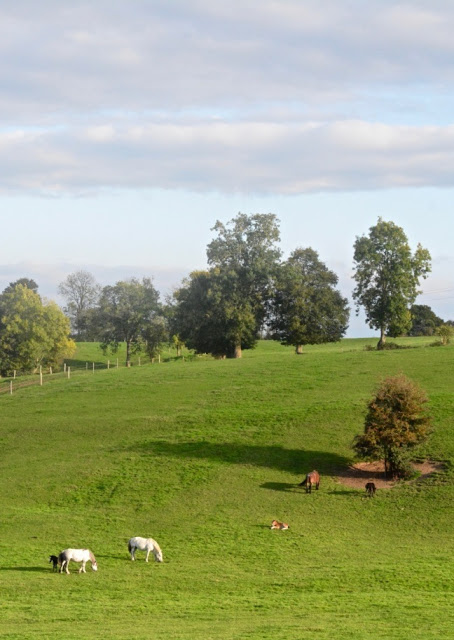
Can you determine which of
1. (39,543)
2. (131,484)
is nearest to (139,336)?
(131,484)

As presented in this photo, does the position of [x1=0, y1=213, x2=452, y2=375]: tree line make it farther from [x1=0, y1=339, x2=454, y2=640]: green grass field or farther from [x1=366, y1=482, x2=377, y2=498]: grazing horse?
[x1=366, y1=482, x2=377, y2=498]: grazing horse

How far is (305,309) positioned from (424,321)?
187ft

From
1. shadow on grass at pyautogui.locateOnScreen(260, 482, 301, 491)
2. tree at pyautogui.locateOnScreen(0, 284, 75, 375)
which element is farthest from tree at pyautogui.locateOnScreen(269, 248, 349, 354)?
shadow on grass at pyautogui.locateOnScreen(260, 482, 301, 491)

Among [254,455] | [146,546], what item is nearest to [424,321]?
[254,455]

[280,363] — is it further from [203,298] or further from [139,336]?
[139,336]

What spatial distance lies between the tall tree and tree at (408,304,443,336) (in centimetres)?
5186

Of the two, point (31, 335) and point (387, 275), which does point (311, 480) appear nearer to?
point (387, 275)

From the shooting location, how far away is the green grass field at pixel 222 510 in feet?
68.1

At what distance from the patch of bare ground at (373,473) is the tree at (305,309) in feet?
138

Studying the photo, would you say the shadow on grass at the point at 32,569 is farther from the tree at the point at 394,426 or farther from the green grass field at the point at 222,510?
the tree at the point at 394,426

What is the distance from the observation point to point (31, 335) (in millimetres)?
98125

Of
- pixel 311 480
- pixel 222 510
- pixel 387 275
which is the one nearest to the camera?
pixel 222 510

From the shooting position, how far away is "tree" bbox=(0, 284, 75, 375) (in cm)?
9706

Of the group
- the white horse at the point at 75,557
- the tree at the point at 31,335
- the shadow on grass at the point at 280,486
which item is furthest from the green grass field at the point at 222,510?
the tree at the point at 31,335
